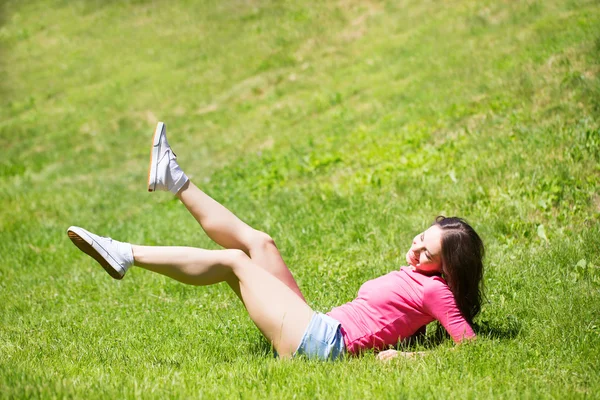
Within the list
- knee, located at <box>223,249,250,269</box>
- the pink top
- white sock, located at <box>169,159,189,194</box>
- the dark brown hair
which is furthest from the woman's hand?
white sock, located at <box>169,159,189,194</box>

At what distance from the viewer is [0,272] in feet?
26.7

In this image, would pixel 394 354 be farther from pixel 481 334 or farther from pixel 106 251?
pixel 106 251

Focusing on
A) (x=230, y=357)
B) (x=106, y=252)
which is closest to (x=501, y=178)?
(x=230, y=357)

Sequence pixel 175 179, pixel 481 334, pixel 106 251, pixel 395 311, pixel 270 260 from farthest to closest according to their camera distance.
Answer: pixel 175 179, pixel 270 260, pixel 481 334, pixel 395 311, pixel 106 251

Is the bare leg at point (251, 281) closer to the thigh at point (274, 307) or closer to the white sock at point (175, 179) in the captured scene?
the thigh at point (274, 307)

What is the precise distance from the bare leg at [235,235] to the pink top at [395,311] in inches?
22.1

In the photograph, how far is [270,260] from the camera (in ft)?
17.2

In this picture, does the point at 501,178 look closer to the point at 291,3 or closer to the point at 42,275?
the point at 42,275

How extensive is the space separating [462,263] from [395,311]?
57cm

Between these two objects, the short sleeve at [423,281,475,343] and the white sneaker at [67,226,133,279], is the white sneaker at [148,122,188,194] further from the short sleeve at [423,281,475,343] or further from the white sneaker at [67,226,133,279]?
the short sleeve at [423,281,475,343]

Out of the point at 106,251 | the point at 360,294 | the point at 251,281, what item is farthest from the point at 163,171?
the point at 360,294

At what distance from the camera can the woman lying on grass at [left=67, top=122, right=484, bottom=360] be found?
464 cm

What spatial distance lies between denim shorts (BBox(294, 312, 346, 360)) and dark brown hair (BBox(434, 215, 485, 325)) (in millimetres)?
869

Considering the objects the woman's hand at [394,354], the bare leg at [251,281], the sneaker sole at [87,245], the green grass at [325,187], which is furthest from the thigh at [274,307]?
the sneaker sole at [87,245]
